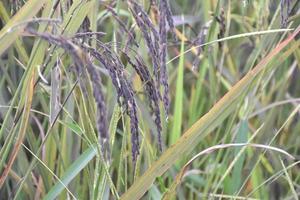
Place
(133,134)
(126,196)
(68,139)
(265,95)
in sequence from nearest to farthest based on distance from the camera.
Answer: (133,134), (126,196), (68,139), (265,95)

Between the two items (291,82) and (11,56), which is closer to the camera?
(11,56)

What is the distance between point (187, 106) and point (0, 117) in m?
0.48

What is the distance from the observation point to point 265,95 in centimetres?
144

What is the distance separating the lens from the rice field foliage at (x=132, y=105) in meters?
0.64

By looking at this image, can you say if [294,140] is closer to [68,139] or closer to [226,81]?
[226,81]

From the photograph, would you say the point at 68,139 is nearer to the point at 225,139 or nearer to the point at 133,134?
the point at 225,139

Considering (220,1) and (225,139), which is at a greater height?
(220,1)

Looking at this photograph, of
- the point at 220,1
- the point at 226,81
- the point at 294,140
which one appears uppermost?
the point at 220,1

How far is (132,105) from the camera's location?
23.9 inches

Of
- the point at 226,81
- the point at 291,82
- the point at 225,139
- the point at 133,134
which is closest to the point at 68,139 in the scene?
the point at 225,139

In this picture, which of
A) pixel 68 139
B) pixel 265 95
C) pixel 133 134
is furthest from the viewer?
pixel 265 95

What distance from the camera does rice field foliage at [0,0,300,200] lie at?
64 centimetres

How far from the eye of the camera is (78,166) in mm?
844

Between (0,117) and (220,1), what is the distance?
1.44 feet
